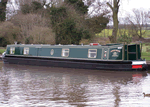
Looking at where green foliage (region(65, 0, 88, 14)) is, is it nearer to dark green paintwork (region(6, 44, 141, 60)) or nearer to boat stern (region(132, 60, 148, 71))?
dark green paintwork (region(6, 44, 141, 60))

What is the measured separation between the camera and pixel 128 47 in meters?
17.6

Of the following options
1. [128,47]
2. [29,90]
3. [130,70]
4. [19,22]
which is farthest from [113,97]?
[19,22]

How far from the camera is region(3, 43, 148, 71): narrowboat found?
17.1m

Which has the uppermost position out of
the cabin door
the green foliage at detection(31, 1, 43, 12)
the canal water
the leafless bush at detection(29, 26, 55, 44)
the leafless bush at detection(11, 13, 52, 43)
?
the green foliage at detection(31, 1, 43, 12)

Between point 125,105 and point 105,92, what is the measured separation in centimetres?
213

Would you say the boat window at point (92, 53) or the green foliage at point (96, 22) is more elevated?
the green foliage at point (96, 22)

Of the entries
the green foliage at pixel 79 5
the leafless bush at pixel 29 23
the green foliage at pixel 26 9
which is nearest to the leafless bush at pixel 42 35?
the leafless bush at pixel 29 23

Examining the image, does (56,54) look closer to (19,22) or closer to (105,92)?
(105,92)

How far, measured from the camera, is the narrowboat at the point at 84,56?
17062 millimetres

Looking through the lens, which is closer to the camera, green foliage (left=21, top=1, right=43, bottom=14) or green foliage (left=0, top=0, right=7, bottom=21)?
green foliage (left=21, top=1, right=43, bottom=14)

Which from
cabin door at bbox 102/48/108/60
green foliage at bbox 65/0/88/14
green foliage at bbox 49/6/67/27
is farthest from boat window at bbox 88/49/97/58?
green foliage at bbox 65/0/88/14

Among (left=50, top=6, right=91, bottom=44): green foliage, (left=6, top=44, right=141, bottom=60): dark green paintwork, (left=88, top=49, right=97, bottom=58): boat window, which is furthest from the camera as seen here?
(left=50, top=6, right=91, bottom=44): green foliage

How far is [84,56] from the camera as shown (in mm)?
18906

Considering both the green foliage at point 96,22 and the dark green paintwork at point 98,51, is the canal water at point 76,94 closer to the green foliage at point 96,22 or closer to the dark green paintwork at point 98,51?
the dark green paintwork at point 98,51
